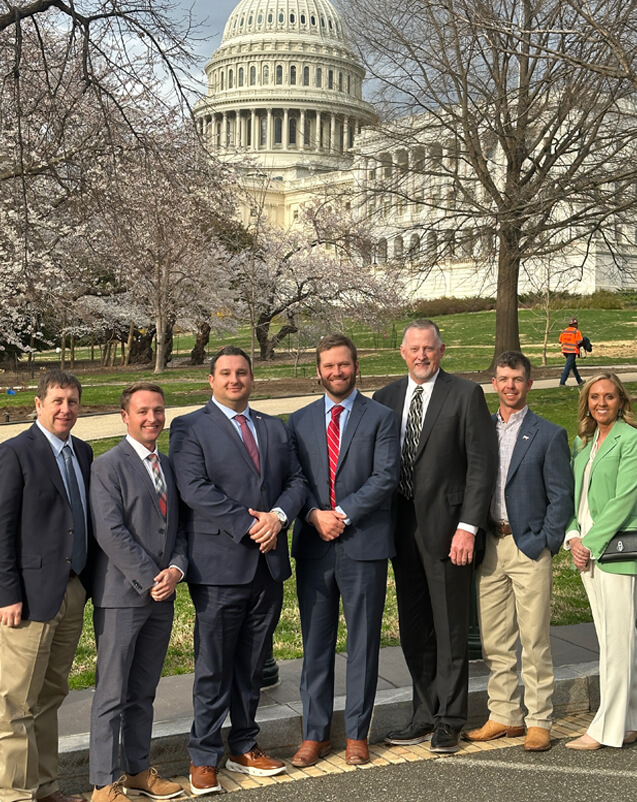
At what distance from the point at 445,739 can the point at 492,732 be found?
367mm

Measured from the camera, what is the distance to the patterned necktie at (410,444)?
17.9 feet

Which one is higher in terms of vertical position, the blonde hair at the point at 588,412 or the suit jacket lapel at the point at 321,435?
the blonde hair at the point at 588,412

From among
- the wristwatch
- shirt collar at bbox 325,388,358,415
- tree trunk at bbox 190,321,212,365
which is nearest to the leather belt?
shirt collar at bbox 325,388,358,415

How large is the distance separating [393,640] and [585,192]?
10999mm

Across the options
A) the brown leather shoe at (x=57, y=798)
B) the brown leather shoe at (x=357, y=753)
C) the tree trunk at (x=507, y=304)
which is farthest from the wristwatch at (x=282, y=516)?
the tree trunk at (x=507, y=304)

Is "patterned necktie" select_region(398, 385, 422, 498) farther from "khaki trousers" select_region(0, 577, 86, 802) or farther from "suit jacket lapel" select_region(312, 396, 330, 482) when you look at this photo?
"khaki trousers" select_region(0, 577, 86, 802)

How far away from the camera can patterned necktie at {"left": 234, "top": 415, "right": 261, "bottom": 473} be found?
5078 millimetres

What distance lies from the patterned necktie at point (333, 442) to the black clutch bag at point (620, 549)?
59.8 inches

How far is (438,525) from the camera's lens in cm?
532

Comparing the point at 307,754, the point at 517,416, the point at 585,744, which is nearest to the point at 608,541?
the point at 517,416

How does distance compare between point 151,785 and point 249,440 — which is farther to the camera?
point 249,440

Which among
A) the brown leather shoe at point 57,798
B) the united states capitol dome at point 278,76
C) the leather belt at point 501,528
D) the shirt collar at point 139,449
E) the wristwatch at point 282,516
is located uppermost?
the united states capitol dome at point 278,76

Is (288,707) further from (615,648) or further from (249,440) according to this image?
(615,648)

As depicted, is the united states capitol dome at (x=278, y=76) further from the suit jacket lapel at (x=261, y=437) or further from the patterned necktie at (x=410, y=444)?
the suit jacket lapel at (x=261, y=437)
